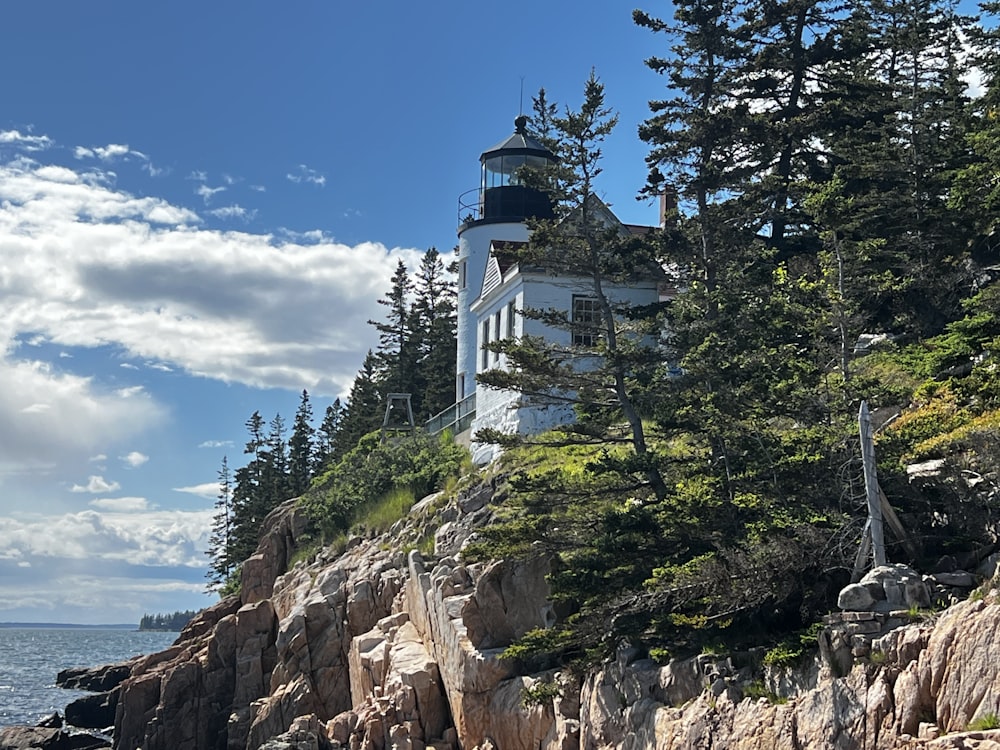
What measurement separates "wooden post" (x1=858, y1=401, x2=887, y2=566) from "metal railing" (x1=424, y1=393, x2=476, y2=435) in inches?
834

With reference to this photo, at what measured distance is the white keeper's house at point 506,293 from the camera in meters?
31.3

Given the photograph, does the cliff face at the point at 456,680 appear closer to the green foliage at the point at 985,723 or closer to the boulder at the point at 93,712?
the green foliage at the point at 985,723

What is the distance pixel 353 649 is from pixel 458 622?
17.4ft

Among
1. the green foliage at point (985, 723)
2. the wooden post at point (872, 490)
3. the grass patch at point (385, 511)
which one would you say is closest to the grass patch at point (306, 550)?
the grass patch at point (385, 511)

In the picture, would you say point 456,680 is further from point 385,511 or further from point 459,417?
point 459,417

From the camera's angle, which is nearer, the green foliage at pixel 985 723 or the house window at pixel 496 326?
the green foliage at pixel 985 723

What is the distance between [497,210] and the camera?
4241cm

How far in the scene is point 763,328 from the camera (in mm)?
21438

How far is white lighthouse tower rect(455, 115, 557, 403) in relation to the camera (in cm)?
A: 4166

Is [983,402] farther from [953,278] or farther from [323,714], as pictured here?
[323,714]

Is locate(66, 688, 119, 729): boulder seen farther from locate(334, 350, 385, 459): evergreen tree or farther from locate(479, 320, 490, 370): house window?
locate(479, 320, 490, 370): house window

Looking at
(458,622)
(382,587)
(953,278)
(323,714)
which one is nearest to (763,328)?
(953,278)

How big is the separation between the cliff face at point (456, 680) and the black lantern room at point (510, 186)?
1301 cm

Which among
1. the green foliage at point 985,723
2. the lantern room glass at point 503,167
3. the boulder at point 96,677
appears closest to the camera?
the green foliage at point 985,723
